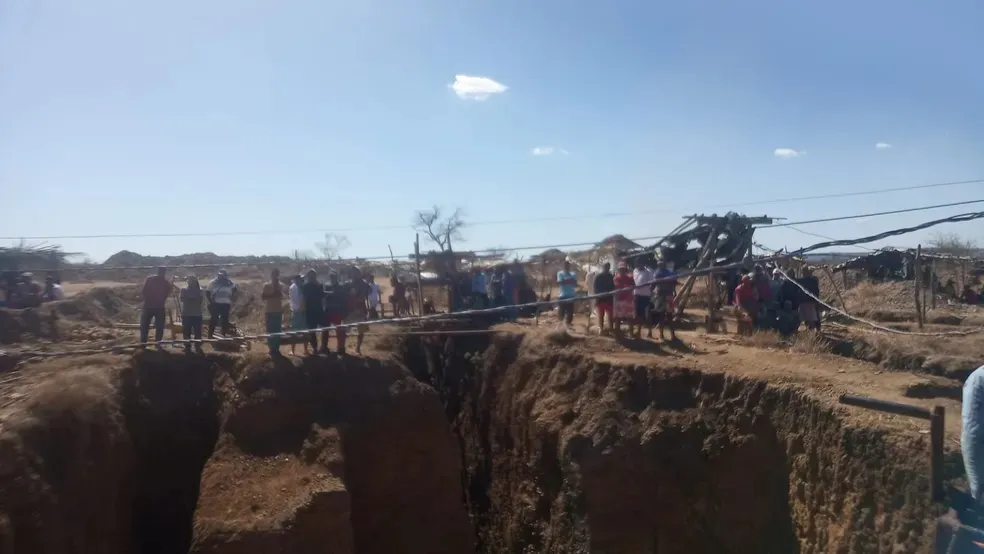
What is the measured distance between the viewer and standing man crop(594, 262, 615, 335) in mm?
12891

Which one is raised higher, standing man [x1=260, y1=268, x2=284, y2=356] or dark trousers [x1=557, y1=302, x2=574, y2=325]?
standing man [x1=260, y1=268, x2=284, y2=356]

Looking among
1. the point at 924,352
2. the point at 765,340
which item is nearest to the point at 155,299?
the point at 765,340

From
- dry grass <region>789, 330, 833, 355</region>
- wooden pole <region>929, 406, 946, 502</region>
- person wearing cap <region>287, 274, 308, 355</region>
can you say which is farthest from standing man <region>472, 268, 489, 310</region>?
wooden pole <region>929, 406, 946, 502</region>

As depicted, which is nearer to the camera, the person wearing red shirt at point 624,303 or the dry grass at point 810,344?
the dry grass at point 810,344

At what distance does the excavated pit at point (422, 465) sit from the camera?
25.9 ft

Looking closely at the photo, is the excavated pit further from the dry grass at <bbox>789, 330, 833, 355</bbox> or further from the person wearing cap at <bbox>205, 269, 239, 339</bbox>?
the dry grass at <bbox>789, 330, 833, 355</bbox>

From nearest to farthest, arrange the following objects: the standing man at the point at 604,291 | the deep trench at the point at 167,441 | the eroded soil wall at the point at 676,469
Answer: the eroded soil wall at the point at 676,469, the deep trench at the point at 167,441, the standing man at the point at 604,291

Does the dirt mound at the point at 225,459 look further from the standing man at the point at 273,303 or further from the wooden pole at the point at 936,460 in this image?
the wooden pole at the point at 936,460

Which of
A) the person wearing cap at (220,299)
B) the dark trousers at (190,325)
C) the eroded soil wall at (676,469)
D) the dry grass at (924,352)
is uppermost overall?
the person wearing cap at (220,299)

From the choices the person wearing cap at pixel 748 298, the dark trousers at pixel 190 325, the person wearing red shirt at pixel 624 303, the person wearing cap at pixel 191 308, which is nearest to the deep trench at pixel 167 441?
the dark trousers at pixel 190 325

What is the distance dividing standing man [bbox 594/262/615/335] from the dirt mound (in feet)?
12.5

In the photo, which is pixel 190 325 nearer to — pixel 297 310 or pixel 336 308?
pixel 297 310

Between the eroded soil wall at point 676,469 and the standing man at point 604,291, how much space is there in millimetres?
1375

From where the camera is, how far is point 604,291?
13.0 meters
